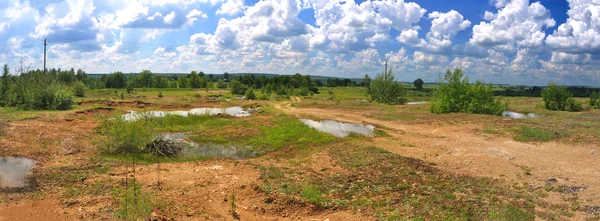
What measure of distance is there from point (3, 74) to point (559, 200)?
4002 cm

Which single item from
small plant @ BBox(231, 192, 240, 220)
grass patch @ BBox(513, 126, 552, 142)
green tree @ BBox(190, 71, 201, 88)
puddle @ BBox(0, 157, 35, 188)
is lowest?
small plant @ BBox(231, 192, 240, 220)

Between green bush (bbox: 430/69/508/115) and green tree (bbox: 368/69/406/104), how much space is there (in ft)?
61.2

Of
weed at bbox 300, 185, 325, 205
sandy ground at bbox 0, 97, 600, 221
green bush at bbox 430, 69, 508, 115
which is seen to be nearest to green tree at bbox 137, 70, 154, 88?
sandy ground at bbox 0, 97, 600, 221

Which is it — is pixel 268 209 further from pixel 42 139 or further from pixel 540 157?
pixel 42 139

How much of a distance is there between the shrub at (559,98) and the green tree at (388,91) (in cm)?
1752

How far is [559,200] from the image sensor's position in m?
8.89

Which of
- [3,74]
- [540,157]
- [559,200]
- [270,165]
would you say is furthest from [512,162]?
[3,74]

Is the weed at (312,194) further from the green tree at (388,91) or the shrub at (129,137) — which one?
the green tree at (388,91)

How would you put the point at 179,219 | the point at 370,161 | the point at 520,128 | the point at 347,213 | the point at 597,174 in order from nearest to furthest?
the point at 179,219, the point at 347,213, the point at 597,174, the point at 370,161, the point at 520,128

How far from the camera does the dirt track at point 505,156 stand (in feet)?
35.1

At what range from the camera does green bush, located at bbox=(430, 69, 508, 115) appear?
101 ft

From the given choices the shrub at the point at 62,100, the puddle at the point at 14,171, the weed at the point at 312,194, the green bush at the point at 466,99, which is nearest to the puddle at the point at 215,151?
the puddle at the point at 14,171

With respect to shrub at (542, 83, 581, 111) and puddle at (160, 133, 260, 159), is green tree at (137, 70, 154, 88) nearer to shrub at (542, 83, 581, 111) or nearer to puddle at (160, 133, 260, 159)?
puddle at (160, 133, 260, 159)

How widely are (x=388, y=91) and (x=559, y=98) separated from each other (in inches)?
780
